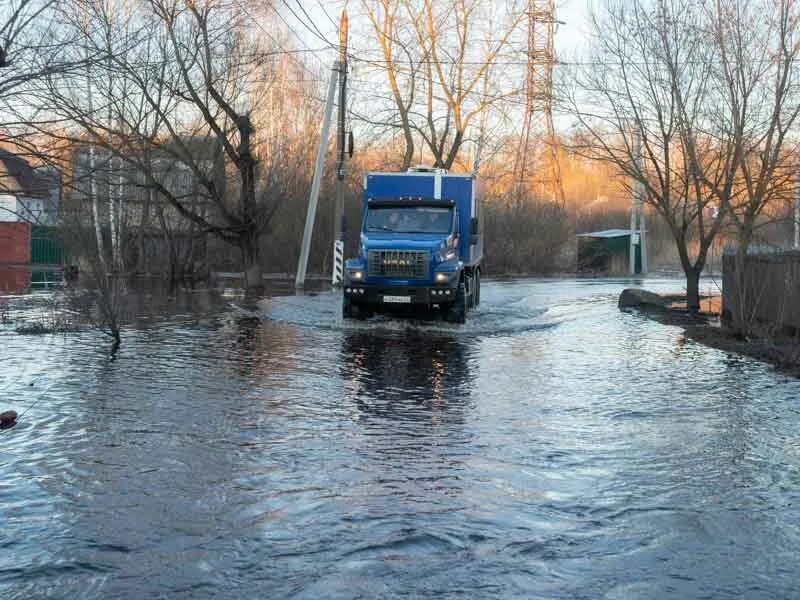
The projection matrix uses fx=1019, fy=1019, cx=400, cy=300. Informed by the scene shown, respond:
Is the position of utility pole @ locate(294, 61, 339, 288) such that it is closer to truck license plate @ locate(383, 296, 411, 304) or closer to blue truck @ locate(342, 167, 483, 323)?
blue truck @ locate(342, 167, 483, 323)

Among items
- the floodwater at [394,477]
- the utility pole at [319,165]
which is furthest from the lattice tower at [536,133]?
the floodwater at [394,477]

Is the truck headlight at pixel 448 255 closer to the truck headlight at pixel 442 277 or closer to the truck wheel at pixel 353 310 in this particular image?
the truck headlight at pixel 442 277

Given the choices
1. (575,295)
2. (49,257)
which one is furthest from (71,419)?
(49,257)

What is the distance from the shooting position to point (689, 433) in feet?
30.6

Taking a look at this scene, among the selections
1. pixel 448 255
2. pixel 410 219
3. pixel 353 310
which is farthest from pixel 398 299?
pixel 410 219

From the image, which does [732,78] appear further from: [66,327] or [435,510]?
[435,510]

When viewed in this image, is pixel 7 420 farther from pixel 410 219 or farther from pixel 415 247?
pixel 410 219

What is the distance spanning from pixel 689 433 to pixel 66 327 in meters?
12.3

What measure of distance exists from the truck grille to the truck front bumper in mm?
251

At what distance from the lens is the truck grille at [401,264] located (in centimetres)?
2002

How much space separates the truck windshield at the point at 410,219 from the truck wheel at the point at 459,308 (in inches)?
55.3

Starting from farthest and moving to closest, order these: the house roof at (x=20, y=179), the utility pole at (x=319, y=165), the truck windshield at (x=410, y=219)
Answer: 1. the utility pole at (x=319, y=165)
2. the truck windshield at (x=410, y=219)
3. the house roof at (x=20, y=179)

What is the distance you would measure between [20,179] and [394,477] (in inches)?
177

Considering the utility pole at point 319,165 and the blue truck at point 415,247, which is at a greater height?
the utility pole at point 319,165
